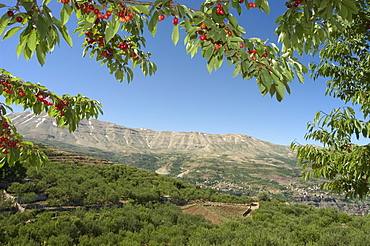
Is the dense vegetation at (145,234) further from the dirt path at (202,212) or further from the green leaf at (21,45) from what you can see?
the green leaf at (21,45)

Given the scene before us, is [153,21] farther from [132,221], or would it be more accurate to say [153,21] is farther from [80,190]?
[80,190]

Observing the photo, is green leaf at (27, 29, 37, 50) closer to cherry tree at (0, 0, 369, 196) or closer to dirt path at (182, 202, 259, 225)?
cherry tree at (0, 0, 369, 196)

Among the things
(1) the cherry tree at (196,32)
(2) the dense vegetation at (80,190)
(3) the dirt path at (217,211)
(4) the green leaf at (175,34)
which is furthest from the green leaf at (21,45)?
(3) the dirt path at (217,211)

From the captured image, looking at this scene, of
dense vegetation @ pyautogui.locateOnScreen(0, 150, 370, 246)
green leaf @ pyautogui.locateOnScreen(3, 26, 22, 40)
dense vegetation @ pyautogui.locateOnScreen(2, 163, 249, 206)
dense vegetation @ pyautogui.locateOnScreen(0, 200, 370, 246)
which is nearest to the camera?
green leaf @ pyautogui.locateOnScreen(3, 26, 22, 40)

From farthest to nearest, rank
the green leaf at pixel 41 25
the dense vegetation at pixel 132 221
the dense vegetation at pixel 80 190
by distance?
the dense vegetation at pixel 80 190
the dense vegetation at pixel 132 221
the green leaf at pixel 41 25

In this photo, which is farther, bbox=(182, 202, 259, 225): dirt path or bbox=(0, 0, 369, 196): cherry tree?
bbox=(182, 202, 259, 225): dirt path

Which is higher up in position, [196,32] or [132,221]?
[196,32]

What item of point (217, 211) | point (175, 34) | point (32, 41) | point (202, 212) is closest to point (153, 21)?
point (175, 34)

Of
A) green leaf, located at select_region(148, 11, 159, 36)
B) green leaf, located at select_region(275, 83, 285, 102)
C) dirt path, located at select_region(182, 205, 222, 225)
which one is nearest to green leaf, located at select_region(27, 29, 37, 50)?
green leaf, located at select_region(148, 11, 159, 36)

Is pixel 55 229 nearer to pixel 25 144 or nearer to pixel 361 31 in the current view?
pixel 25 144

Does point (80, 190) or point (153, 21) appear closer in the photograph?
point (153, 21)

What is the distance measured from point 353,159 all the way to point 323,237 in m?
18.1

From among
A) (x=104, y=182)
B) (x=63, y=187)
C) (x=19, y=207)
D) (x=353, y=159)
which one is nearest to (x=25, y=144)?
(x=353, y=159)

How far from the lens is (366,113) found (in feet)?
13.9
